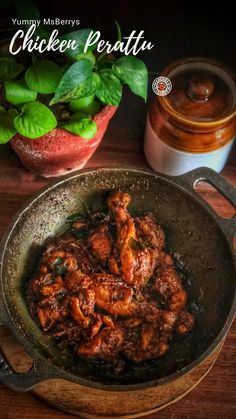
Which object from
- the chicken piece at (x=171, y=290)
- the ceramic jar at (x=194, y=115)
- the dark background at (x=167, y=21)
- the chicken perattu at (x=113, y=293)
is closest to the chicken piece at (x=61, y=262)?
the chicken perattu at (x=113, y=293)

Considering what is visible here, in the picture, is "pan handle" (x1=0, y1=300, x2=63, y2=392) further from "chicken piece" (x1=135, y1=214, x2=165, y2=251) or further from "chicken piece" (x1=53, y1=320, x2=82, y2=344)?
"chicken piece" (x1=135, y1=214, x2=165, y2=251)

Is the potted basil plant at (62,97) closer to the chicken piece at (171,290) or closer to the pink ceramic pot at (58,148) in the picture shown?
the pink ceramic pot at (58,148)

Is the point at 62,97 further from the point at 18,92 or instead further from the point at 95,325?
the point at 95,325

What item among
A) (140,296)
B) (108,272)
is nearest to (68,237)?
(108,272)

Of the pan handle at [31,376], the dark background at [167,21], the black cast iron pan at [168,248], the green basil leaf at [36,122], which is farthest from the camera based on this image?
the dark background at [167,21]

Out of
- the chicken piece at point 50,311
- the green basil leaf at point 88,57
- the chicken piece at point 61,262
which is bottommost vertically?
the chicken piece at point 50,311

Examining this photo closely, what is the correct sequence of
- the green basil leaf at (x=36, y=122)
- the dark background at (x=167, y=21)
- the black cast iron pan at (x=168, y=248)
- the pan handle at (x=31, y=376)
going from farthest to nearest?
the dark background at (x=167, y=21), the green basil leaf at (x=36, y=122), the black cast iron pan at (x=168, y=248), the pan handle at (x=31, y=376)

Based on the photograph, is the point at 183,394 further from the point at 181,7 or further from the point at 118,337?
the point at 181,7

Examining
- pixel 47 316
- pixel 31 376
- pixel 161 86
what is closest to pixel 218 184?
pixel 161 86
